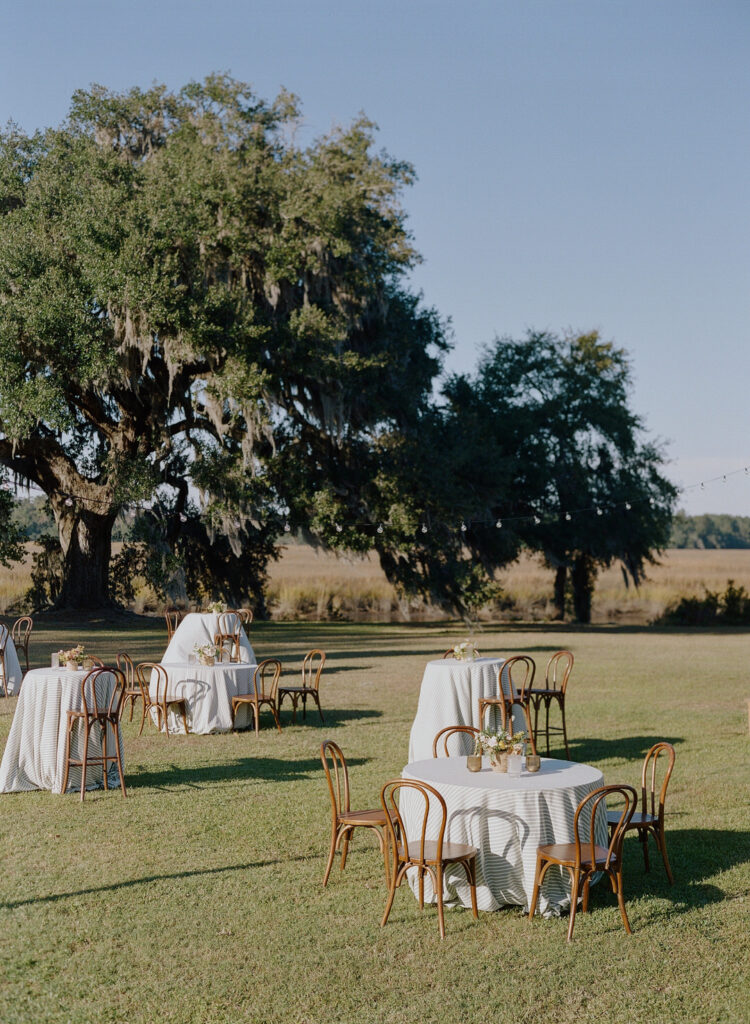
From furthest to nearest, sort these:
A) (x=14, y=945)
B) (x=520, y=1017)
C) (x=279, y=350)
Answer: (x=279, y=350)
(x=14, y=945)
(x=520, y=1017)

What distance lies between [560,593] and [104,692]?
26873 millimetres

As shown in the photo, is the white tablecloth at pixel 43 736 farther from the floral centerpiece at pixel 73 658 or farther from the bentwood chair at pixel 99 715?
the floral centerpiece at pixel 73 658

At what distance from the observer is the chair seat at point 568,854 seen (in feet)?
16.0

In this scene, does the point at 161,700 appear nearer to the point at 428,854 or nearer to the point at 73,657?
the point at 73,657

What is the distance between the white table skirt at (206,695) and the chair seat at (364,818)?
5354 millimetres

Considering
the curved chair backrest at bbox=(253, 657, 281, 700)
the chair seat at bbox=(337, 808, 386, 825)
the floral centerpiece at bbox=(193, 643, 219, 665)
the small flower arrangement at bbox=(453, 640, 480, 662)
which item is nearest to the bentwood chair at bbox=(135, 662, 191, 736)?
the floral centerpiece at bbox=(193, 643, 219, 665)

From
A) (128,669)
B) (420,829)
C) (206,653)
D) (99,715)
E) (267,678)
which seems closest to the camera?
(420,829)

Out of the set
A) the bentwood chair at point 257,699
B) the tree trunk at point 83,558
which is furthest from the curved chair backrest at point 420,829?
the tree trunk at point 83,558

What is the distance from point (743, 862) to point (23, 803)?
16.6 ft

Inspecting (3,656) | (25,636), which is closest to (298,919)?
(3,656)

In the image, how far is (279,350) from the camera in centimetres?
2231

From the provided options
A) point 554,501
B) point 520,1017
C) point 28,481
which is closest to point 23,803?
point 520,1017

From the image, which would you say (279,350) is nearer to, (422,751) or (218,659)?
(218,659)

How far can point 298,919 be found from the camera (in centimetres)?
507
